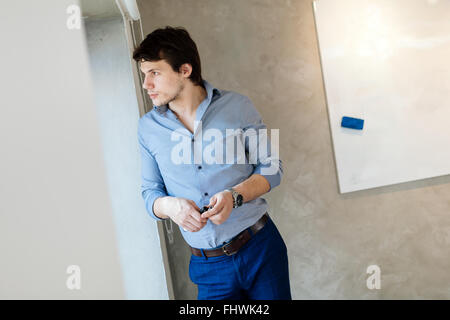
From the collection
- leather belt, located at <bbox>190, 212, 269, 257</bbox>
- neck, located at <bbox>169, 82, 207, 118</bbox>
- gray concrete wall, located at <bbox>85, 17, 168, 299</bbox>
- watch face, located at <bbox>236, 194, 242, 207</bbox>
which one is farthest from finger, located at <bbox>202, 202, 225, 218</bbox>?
gray concrete wall, located at <bbox>85, 17, 168, 299</bbox>

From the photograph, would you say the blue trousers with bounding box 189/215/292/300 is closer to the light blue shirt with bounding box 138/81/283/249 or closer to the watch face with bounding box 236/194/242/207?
the light blue shirt with bounding box 138/81/283/249

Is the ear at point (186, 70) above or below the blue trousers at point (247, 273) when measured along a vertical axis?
above

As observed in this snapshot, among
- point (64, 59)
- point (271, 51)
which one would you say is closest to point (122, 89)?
point (271, 51)

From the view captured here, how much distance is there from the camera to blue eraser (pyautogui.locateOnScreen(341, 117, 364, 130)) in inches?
99.1

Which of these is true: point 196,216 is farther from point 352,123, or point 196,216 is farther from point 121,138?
point 352,123

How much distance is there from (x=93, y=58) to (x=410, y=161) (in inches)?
88.5

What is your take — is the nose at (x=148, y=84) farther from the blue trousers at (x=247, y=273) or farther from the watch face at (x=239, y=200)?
the blue trousers at (x=247, y=273)

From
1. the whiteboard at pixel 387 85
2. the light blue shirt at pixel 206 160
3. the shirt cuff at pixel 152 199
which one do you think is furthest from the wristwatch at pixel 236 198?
the whiteboard at pixel 387 85

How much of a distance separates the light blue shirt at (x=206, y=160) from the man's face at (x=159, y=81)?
0.07 metres

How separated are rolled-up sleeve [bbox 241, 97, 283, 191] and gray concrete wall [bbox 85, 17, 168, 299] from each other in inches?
30.8

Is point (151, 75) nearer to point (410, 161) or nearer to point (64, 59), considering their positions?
point (64, 59)

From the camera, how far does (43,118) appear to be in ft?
1.51

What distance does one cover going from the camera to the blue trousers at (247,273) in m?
1.46

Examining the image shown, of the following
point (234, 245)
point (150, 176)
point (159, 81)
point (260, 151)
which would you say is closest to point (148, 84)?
point (159, 81)
